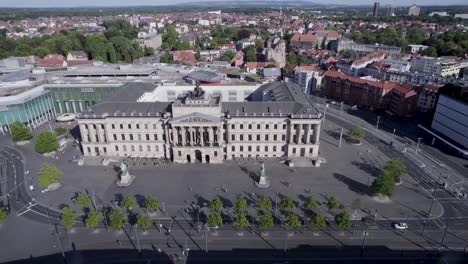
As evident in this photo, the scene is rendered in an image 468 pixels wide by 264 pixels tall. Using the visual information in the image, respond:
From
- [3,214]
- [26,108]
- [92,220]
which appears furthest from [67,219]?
[26,108]

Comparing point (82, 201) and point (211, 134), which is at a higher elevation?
point (211, 134)

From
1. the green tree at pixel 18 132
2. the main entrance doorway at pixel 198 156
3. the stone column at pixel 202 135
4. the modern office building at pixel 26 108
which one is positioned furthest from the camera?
the modern office building at pixel 26 108

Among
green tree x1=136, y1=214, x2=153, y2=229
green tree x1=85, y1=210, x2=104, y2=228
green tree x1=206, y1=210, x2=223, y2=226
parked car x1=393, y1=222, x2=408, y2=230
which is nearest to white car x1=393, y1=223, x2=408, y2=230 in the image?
parked car x1=393, y1=222, x2=408, y2=230

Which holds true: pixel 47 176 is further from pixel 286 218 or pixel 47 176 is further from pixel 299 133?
pixel 299 133

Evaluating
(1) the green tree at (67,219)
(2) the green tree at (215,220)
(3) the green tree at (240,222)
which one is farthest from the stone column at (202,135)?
(1) the green tree at (67,219)

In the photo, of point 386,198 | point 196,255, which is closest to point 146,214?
point 196,255

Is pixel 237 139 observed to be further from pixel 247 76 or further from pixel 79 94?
pixel 79 94

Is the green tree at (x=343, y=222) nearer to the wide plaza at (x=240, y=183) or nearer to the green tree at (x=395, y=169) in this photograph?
the wide plaza at (x=240, y=183)
